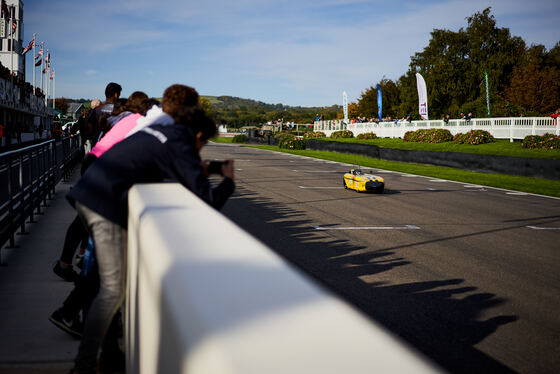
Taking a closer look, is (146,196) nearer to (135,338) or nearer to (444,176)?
(135,338)

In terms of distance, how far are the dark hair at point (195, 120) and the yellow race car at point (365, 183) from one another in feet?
37.3

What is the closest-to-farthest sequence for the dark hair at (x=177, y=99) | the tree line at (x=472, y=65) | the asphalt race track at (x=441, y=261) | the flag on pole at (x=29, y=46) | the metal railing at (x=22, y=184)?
the dark hair at (x=177, y=99), the asphalt race track at (x=441, y=261), the metal railing at (x=22, y=184), the flag on pole at (x=29, y=46), the tree line at (x=472, y=65)

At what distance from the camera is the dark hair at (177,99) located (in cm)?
318

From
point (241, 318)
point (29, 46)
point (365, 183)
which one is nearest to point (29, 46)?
point (29, 46)

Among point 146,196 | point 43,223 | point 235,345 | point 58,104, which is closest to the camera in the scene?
point 235,345

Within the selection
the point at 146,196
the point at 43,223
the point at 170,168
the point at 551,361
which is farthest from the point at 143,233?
the point at 43,223

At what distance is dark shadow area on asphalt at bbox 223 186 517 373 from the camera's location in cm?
411

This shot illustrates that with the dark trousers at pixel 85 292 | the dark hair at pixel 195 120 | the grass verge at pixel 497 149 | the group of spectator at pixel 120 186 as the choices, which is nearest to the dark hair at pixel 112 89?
the dark trousers at pixel 85 292

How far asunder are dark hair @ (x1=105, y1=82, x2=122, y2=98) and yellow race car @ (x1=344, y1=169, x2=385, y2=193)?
29.5 ft

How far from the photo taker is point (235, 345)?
1010 millimetres

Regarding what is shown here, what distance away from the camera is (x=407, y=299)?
5320 millimetres

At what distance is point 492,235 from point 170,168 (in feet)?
24.3

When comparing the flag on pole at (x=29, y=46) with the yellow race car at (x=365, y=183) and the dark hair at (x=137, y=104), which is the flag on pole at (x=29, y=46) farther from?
the dark hair at (x=137, y=104)

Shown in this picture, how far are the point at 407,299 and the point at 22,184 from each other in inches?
215
